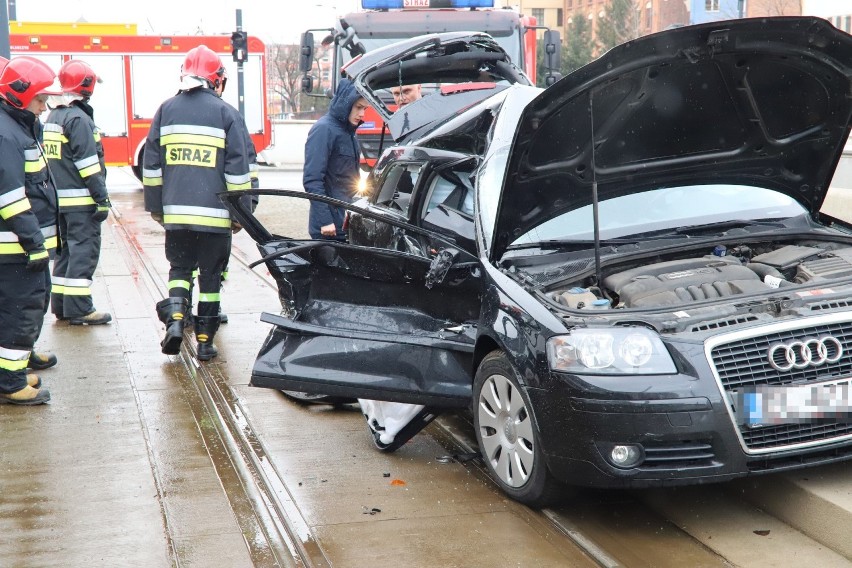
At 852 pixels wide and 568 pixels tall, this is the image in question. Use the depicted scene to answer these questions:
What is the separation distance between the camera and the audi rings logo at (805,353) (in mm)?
4203

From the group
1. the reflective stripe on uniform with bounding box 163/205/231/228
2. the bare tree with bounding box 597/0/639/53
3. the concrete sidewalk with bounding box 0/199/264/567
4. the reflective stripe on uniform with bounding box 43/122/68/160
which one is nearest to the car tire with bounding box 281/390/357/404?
the concrete sidewalk with bounding box 0/199/264/567

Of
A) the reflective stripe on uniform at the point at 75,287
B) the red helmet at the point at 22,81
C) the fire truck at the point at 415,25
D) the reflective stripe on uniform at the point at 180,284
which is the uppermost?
the fire truck at the point at 415,25

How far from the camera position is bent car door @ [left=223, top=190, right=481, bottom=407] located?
16.8 feet

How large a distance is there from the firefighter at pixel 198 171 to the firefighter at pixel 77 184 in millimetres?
1182

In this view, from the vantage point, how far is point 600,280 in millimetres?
4887

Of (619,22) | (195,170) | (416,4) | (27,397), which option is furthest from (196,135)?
(619,22)

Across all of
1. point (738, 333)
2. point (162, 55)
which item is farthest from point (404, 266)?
point (162, 55)

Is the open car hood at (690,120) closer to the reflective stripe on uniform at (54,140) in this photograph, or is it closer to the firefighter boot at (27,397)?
the firefighter boot at (27,397)

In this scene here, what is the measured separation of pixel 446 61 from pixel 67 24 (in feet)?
55.4

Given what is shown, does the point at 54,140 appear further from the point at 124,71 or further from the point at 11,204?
the point at 124,71

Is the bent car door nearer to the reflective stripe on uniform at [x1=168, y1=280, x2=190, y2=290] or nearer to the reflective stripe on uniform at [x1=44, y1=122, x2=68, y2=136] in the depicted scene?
the reflective stripe on uniform at [x1=168, y1=280, x2=190, y2=290]

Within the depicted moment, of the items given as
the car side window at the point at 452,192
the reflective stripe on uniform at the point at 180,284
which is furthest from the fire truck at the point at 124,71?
the car side window at the point at 452,192

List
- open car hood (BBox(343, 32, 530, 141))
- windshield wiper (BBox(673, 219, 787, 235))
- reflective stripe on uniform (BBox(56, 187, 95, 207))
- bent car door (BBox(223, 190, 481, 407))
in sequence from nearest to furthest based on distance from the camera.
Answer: bent car door (BBox(223, 190, 481, 407)) < windshield wiper (BBox(673, 219, 787, 235)) < open car hood (BBox(343, 32, 530, 141)) < reflective stripe on uniform (BBox(56, 187, 95, 207))

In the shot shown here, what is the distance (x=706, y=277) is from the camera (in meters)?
4.80
